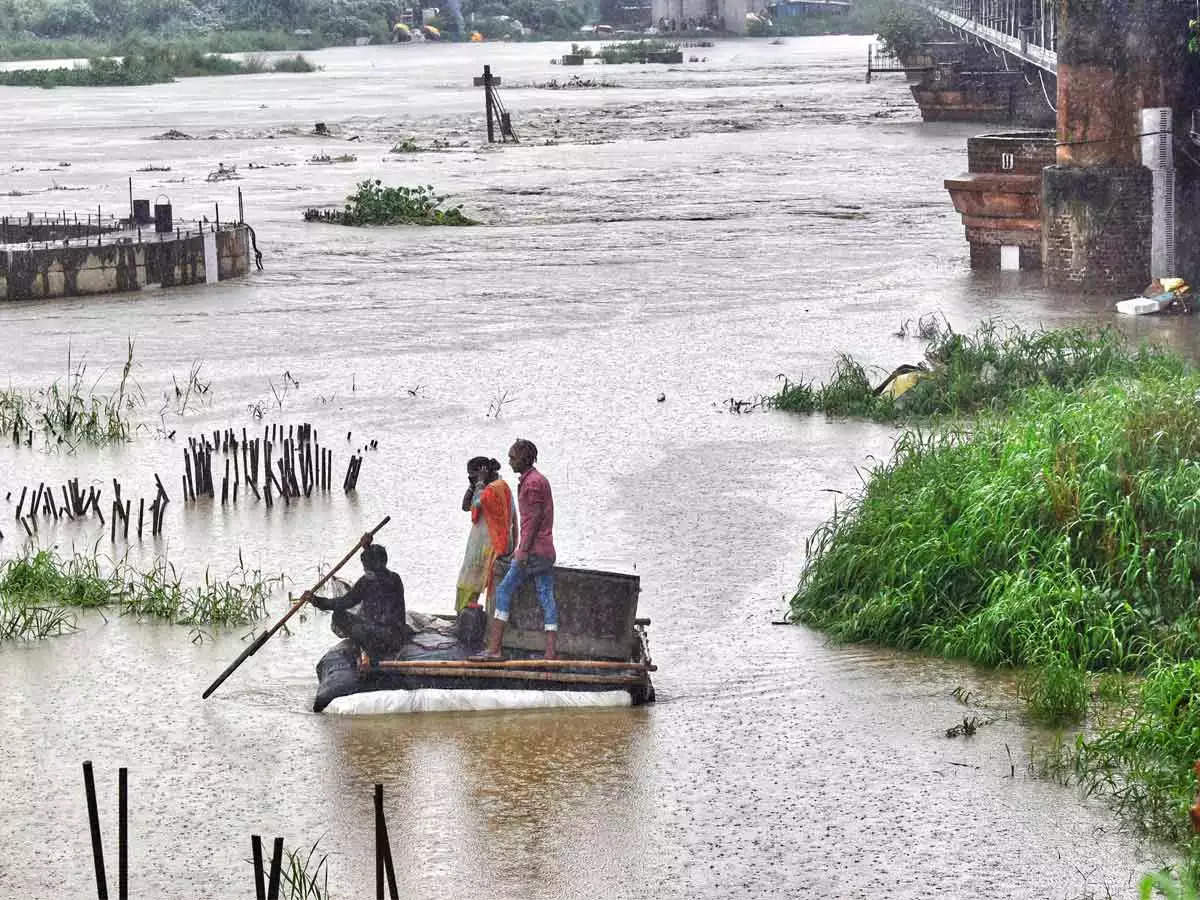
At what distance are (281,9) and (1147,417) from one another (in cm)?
14547

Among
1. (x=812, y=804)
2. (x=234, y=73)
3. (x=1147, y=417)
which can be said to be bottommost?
(x=812, y=804)

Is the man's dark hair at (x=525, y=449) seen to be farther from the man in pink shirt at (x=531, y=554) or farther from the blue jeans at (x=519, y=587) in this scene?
the blue jeans at (x=519, y=587)

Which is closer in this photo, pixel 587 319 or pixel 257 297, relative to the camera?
pixel 587 319

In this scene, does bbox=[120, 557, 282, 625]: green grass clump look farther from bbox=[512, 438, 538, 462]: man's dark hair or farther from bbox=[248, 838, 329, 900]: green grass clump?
bbox=[248, 838, 329, 900]: green grass clump

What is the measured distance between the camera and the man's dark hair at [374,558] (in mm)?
11375

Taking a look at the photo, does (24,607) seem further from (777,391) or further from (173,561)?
(777,391)

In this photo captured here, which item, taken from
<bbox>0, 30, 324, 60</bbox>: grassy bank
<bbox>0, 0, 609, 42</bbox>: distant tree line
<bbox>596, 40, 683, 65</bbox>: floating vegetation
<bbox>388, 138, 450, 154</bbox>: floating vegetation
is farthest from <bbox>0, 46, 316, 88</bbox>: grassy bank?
<bbox>388, 138, 450, 154</bbox>: floating vegetation

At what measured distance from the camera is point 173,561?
1513cm

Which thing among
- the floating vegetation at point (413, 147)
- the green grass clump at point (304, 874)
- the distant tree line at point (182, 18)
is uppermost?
the distant tree line at point (182, 18)

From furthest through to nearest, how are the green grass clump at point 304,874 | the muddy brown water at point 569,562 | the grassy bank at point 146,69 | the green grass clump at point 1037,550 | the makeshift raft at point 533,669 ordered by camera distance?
the grassy bank at point 146,69 < the green grass clump at point 1037,550 < the makeshift raft at point 533,669 < the muddy brown water at point 569,562 < the green grass clump at point 304,874

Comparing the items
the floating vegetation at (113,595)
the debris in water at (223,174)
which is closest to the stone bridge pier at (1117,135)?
the floating vegetation at (113,595)

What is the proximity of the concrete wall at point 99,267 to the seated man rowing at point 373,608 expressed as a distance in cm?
1985

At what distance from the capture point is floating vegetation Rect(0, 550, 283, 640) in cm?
1345

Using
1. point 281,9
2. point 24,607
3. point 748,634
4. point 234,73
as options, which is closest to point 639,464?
point 748,634
